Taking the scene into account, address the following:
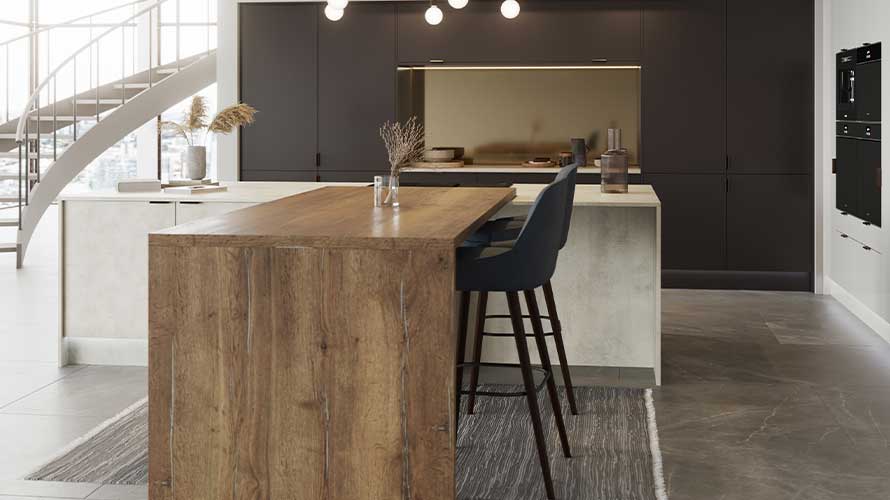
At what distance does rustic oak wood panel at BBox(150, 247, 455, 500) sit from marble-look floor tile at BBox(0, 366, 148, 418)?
1.82m

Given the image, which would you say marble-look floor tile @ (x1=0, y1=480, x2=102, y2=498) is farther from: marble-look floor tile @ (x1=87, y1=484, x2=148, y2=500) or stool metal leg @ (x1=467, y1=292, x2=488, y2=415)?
stool metal leg @ (x1=467, y1=292, x2=488, y2=415)

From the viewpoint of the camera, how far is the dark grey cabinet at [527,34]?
26.9 ft

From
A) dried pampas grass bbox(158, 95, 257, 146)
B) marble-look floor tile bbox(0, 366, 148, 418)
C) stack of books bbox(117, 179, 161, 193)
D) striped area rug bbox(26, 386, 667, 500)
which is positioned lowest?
striped area rug bbox(26, 386, 667, 500)

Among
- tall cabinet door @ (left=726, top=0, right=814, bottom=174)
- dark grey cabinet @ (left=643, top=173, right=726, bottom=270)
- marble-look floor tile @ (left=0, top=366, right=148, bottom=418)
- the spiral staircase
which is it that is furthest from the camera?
the spiral staircase

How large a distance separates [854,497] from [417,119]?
234 inches

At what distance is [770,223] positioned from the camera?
815 cm

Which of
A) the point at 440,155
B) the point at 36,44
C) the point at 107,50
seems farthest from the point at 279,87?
the point at 36,44

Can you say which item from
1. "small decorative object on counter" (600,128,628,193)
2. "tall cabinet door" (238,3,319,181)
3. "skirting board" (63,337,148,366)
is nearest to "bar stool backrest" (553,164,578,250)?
"small decorative object on counter" (600,128,628,193)

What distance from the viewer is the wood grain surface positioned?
2893 mm

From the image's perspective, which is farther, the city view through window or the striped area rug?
the city view through window

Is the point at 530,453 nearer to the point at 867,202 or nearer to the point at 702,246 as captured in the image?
the point at 867,202

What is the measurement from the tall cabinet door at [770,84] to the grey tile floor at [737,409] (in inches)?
64.6

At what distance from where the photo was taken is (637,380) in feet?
17.3

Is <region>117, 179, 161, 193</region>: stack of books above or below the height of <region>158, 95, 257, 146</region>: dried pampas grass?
below
